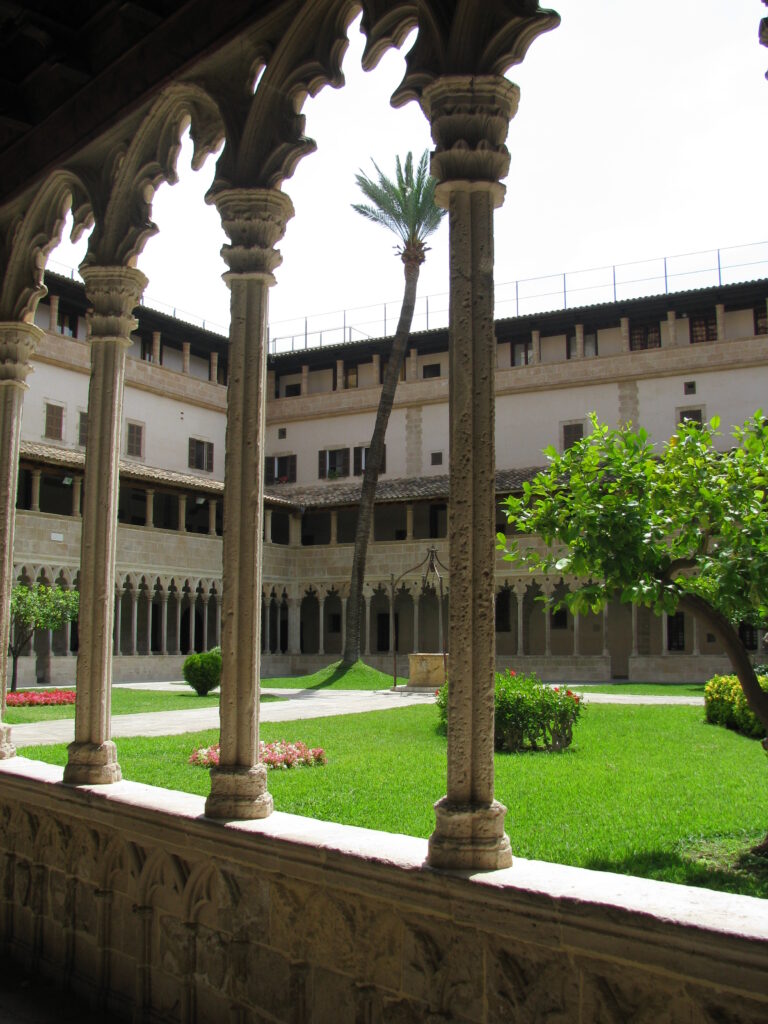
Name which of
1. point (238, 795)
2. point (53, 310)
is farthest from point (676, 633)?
point (238, 795)

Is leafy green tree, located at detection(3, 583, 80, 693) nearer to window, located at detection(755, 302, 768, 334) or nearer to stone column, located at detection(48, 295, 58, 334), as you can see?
stone column, located at detection(48, 295, 58, 334)

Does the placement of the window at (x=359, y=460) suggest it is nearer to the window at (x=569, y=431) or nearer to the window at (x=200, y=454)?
the window at (x=200, y=454)

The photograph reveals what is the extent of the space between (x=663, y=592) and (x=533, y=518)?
0.72 metres

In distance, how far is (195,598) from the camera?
2616cm

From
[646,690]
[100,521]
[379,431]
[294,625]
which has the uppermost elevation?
[379,431]

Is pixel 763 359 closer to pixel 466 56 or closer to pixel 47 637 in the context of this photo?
pixel 47 637

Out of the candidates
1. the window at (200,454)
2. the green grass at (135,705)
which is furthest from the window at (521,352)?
the green grass at (135,705)

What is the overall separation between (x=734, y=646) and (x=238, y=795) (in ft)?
8.87

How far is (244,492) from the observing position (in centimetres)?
366

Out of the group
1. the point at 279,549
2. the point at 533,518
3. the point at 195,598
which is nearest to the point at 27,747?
the point at 533,518

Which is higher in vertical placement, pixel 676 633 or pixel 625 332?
pixel 625 332

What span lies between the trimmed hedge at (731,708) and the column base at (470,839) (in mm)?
7983

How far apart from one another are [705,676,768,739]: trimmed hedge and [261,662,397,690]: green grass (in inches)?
359

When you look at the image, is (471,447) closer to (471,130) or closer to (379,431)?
(471,130)
